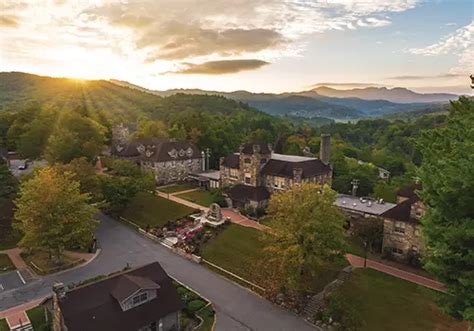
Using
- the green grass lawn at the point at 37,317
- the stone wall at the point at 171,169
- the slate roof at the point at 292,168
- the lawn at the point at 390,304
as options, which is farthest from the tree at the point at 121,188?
the lawn at the point at 390,304

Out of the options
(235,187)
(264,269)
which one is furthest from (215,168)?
(264,269)

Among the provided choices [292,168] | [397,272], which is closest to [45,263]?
[292,168]

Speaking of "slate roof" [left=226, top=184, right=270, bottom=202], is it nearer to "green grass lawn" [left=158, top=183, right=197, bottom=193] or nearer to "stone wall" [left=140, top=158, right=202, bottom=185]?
"green grass lawn" [left=158, top=183, right=197, bottom=193]

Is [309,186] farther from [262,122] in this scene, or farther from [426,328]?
[262,122]

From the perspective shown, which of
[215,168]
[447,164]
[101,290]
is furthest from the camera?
[215,168]

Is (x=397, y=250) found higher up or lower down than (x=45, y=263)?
higher up

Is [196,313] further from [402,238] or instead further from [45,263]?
[402,238]

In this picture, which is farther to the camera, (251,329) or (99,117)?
(99,117)
